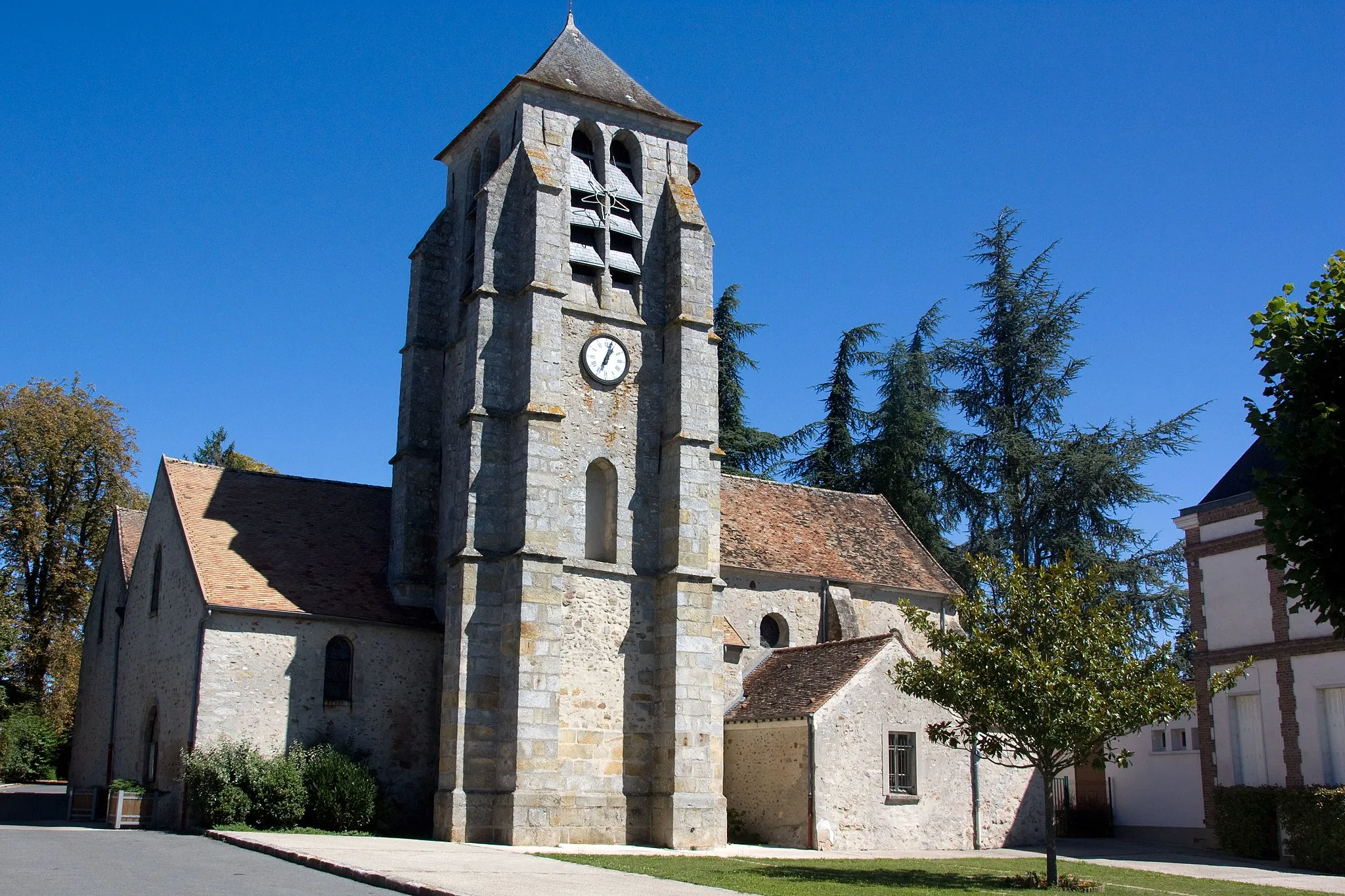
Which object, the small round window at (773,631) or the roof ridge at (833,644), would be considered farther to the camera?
the small round window at (773,631)

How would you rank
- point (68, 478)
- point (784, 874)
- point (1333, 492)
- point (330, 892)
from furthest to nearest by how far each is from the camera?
point (68, 478)
point (784, 874)
point (330, 892)
point (1333, 492)

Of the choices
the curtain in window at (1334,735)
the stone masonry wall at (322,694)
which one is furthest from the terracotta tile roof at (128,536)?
the curtain in window at (1334,735)

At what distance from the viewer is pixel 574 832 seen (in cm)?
Result: 2252

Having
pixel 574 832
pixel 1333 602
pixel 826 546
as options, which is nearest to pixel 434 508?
pixel 574 832

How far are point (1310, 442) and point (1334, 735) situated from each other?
13301 mm

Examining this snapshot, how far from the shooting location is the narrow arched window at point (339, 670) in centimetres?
2341

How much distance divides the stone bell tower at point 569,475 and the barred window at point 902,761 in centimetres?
349

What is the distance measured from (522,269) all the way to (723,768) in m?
10.6

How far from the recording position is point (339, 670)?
23.6 m

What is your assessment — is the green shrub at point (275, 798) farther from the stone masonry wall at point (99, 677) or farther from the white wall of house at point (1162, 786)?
the white wall of house at point (1162, 786)

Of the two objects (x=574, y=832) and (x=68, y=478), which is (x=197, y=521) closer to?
(x=574, y=832)

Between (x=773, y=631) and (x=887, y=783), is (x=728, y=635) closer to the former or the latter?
(x=773, y=631)

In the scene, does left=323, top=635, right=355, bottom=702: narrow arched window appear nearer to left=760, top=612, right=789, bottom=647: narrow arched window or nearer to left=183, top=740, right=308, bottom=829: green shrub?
left=183, top=740, right=308, bottom=829: green shrub

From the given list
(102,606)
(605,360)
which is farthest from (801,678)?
(102,606)
